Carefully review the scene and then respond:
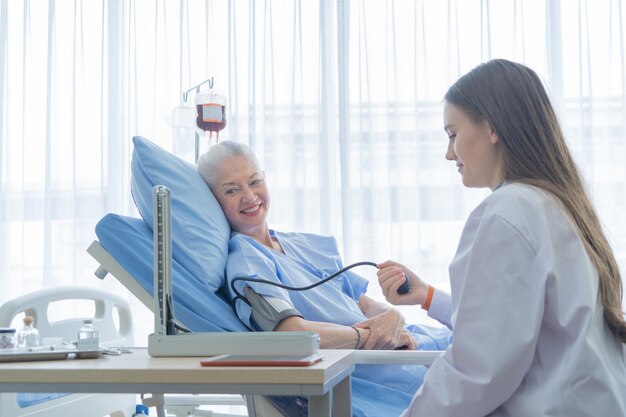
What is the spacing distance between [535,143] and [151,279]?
917mm

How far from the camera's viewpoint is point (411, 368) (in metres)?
1.90

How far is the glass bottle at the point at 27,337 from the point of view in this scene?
150 centimetres

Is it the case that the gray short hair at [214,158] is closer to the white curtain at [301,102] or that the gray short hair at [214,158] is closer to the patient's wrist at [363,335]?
the patient's wrist at [363,335]

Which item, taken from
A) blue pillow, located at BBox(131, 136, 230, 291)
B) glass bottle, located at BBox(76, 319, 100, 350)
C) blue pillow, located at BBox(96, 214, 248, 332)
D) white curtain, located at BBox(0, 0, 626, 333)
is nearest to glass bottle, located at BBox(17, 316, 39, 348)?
glass bottle, located at BBox(76, 319, 100, 350)

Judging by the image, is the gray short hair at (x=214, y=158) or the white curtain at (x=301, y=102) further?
the white curtain at (x=301, y=102)

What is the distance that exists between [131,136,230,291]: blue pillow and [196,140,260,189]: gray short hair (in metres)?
0.03

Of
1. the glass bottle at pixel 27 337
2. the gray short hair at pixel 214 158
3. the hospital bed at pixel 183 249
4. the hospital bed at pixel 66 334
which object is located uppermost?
the gray short hair at pixel 214 158

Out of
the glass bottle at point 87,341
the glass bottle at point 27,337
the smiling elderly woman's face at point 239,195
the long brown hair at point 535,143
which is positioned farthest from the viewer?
the smiling elderly woman's face at point 239,195

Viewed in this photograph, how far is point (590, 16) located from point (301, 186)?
5.01 feet

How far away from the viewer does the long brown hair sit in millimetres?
1238

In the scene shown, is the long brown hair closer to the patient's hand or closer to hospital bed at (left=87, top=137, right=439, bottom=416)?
hospital bed at (left=87, top=137, right=439, bottom=416)

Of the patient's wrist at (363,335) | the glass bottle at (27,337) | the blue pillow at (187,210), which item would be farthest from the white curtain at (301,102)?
the glass bottle at (27,337)

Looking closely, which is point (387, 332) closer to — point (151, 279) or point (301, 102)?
point (151, 279)

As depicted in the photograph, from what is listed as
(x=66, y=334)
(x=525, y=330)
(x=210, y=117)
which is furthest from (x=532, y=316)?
(x=210, y=117)
